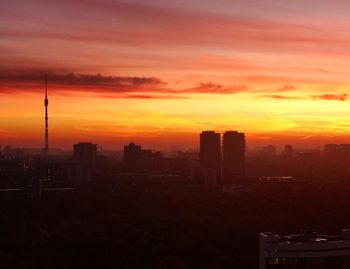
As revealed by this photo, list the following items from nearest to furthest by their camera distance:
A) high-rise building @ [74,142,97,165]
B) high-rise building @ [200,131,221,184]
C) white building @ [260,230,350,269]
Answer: white building @ [260,230,350,269] < high-rise building @ [200,131,221,184] < high-rise building @ [74,142,97,165]

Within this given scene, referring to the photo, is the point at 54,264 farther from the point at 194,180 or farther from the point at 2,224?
the point at 194,180

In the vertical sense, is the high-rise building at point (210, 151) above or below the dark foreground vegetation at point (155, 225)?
above

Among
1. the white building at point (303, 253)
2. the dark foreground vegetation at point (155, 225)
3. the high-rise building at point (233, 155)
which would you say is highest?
the high-rise building at point (233, 155)

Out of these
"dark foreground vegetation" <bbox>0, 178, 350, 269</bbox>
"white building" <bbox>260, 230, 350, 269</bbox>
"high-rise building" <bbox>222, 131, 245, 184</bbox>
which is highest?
"high-rise building" <bbox>222, 131, 245, 184</bbox>

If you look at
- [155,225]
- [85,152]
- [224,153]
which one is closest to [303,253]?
[155,225]

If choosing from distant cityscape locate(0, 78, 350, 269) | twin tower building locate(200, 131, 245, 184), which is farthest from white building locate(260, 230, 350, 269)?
twin tower building locate(200, 131, 245, 184)

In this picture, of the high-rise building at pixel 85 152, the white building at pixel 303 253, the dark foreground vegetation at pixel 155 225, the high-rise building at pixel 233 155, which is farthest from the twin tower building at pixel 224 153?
the white building at pixel 303 253

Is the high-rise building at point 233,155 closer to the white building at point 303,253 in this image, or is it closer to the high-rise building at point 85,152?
the high-rise building at point 85,152

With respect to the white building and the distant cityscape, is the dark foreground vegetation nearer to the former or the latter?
the distant cityscape
